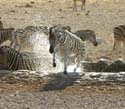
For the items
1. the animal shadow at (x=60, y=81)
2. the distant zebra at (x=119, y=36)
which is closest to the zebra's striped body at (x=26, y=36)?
the distant zebra at (x=119, y=36)

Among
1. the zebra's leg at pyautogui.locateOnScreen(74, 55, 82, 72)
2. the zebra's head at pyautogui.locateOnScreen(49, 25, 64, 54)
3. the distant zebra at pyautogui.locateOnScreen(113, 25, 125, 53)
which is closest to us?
the zebra's head at pyautogui.locateOnScreen(49, 25, 64, 54)

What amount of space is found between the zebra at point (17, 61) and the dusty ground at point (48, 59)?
125 cm

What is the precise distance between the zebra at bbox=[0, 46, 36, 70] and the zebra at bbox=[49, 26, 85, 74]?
23.6 inches

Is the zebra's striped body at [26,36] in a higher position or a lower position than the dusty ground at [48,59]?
higher

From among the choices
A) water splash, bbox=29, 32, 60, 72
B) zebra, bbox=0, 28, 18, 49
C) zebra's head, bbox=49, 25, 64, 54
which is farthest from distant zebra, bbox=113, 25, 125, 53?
zebra's head, bbox=49, 25, 64, 54

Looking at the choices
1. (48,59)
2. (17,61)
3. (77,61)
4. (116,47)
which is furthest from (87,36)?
(17,61)

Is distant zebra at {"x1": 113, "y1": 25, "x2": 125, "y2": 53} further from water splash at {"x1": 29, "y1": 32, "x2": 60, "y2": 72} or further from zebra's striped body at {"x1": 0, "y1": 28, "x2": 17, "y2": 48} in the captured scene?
zebra's striped body at {"x1": 0, "y1": 28, "x2": 17, "y2": 48}

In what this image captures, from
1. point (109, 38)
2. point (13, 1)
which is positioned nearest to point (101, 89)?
point (109, 38)

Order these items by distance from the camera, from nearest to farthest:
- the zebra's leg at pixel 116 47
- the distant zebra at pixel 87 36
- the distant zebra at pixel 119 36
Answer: the zebra's leg at pixel 116 47, the distant zebra at pixel 87 36, the distant zebra at pixel 119 36

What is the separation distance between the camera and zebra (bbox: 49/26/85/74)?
12227 millimetres

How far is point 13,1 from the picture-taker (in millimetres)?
35344

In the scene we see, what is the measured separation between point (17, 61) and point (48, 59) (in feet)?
4.90

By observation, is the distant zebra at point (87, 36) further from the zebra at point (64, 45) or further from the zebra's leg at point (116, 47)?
the zebra at point (64, 45)

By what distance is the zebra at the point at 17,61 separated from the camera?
→ 12.2 metres
